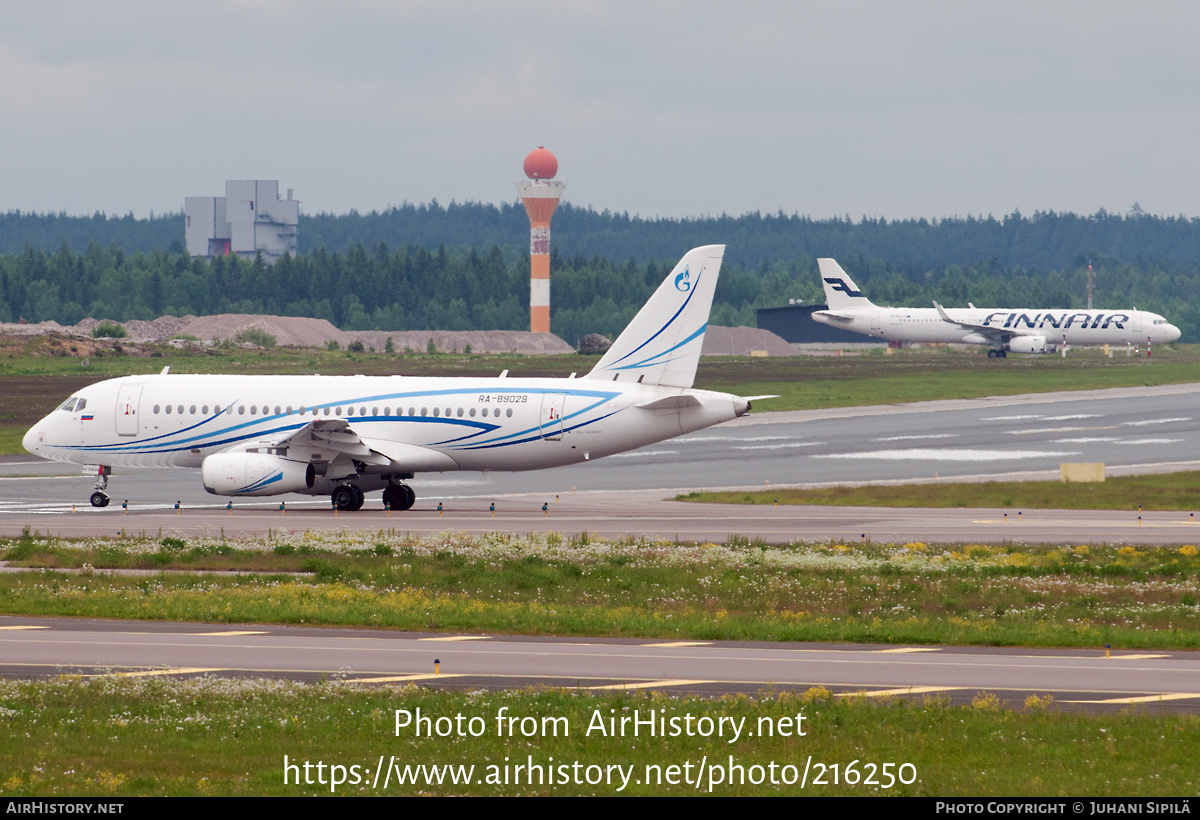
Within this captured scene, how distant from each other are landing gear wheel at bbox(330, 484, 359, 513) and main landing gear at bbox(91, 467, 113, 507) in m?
7.59

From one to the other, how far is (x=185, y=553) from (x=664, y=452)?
122 ft

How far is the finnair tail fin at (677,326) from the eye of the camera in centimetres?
4622

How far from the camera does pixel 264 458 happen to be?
4475 cm

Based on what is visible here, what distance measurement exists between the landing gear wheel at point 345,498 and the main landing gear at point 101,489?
24.9 feet

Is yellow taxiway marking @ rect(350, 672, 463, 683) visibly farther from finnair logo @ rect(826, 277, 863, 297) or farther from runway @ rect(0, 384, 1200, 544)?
finnair logo @ rect(826, 277, 863, 297)

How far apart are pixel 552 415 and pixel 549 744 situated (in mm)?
28905

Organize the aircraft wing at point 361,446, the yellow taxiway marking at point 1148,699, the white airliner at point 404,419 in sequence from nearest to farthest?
the yellow taxiway marking at point 1148,699
the aircraft wing at point 361,446
the white airliner at point 404,419

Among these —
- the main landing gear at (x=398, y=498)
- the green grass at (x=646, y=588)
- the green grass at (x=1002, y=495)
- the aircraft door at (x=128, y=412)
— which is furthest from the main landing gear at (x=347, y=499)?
the green grass at (x=1002, y=495)

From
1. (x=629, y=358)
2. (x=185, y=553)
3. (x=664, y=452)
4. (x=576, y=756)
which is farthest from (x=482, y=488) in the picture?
(x=576, y=756)

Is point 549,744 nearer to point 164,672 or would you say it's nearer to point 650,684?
point 650,684

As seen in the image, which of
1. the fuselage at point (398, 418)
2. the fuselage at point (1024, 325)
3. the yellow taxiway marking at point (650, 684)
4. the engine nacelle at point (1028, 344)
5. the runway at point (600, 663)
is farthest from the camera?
the engine nacelle at point (1028, 344)

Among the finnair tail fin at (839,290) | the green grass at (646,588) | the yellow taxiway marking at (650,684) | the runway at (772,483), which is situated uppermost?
the finnair tail fin at (839,290)

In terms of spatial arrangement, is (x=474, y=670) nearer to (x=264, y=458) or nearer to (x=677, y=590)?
(x=677, y=590)

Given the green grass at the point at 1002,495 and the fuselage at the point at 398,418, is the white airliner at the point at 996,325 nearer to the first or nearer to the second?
the green grass at the point at 1002,495
